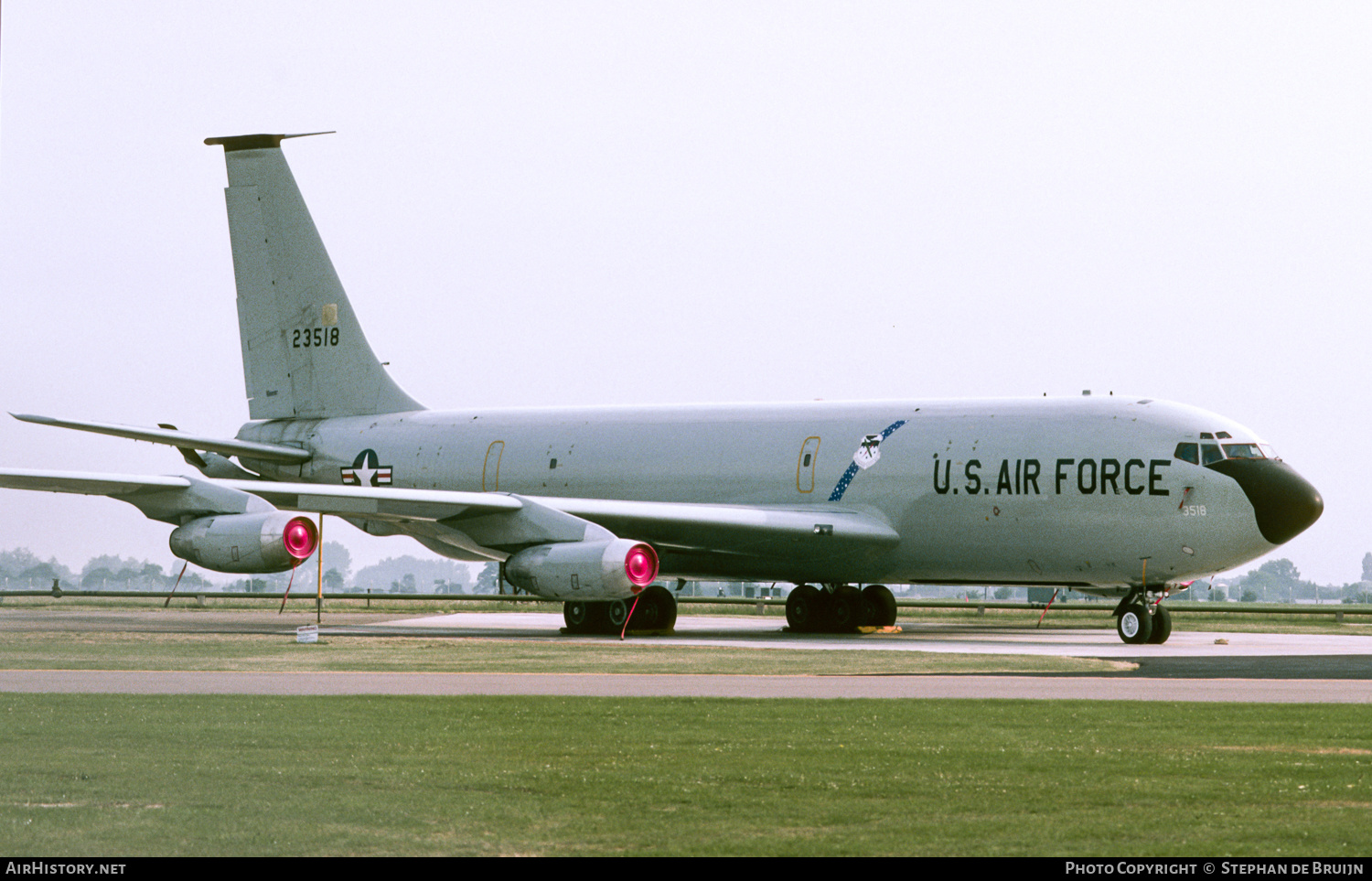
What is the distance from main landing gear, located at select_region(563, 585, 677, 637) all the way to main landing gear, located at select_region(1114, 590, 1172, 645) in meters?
8.17

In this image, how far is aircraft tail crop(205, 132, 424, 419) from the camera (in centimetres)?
4075

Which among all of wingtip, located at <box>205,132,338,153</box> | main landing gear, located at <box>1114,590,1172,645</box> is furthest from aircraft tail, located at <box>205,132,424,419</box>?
main landing gear, located at <box>1114,590,1172,645</box>

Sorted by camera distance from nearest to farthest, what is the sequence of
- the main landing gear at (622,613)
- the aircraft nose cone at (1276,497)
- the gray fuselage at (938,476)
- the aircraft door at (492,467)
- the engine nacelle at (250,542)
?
the engine nacelle at (250,542) → the aircraft nose cone at (1276,497) → the gray fuselage at (938,476) → the main landing gear at (622,613) → the aircraft door at (492,467)

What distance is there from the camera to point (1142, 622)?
2848 centimetres

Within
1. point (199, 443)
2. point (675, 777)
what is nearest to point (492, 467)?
point (199, 443)

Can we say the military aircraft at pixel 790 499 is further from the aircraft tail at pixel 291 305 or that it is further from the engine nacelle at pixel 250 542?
the aircraft tail at pixel 291 305

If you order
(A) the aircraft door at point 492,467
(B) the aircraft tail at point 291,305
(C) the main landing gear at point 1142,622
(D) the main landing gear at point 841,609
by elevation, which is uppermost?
(B) the aircraft tail at point 291,305

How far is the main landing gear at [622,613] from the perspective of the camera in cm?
3094

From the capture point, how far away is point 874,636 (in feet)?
101

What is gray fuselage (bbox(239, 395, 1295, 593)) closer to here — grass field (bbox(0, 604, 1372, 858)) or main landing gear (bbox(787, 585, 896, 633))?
main landing gear (bbox(787, 585, 896, 633))

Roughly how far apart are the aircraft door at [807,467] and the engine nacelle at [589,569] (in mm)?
4896

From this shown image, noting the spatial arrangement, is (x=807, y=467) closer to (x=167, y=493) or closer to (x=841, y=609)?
(x=841, y=609)

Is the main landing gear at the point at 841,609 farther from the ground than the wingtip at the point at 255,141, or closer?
closer

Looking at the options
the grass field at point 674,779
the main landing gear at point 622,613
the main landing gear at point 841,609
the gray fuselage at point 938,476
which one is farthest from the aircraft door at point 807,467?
the grass field at point 674,779
